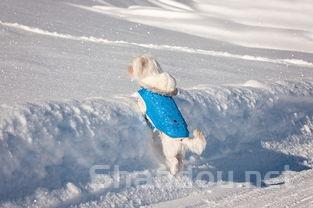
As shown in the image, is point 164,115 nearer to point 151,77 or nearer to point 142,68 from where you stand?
point 151,77

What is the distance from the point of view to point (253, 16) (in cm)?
2731

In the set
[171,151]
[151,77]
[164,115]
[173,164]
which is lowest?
[173,164]

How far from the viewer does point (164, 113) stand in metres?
6.04

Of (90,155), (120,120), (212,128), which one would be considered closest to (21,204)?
(90,155)

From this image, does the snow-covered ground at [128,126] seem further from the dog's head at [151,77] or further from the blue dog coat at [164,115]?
the dog's head at [151,77]

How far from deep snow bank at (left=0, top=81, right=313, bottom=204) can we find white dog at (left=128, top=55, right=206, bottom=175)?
20.1 inches

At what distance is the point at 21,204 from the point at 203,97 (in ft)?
11.6

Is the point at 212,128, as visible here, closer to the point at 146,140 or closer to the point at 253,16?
the point at 146,140

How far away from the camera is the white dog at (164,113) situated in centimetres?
602

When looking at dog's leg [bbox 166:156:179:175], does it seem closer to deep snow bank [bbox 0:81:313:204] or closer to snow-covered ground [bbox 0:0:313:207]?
snow-covered ground [bbox 0:0:313:207]

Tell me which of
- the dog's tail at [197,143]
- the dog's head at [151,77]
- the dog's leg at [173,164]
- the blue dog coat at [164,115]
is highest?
the dog's head at [151,77]

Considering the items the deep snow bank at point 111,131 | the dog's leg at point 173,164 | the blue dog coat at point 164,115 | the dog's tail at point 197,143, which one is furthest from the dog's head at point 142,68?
the dog's leg at point 173,164

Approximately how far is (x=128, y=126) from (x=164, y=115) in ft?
2.60

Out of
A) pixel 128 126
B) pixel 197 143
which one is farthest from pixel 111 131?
pixel 197 143
